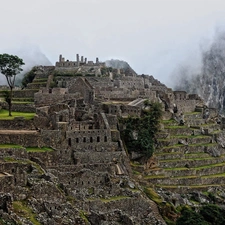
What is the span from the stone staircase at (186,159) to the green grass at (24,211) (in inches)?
781

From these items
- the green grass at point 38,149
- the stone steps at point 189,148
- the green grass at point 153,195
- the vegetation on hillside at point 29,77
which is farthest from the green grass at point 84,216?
the vegetation on hillside at point 29,77

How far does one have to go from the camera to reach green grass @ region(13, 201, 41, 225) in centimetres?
3284

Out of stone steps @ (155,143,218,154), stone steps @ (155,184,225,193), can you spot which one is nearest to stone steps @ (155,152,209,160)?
stone steps @ (155,143,218,154)

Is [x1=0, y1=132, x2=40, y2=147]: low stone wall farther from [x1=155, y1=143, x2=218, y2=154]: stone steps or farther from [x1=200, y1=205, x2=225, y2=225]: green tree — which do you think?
[x1=155, y1=143, x2=218, y2=154]: stone steps

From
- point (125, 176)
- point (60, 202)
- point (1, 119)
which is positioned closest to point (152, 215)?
point (125, 176)

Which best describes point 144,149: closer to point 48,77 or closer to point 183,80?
point 48,77

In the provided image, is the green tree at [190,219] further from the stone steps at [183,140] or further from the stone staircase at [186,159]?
the stone steps at [183,140]

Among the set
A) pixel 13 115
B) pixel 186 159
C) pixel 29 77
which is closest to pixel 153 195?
pixel 186 159

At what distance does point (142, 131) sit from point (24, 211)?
81.6ft

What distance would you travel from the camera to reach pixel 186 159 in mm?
61250

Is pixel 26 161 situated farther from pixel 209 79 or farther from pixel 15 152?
pixel 209 79

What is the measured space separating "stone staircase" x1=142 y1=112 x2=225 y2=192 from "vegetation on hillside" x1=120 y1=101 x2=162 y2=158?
1.95m

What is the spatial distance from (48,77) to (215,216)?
29.9 metres

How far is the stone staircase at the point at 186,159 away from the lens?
5641 cm
